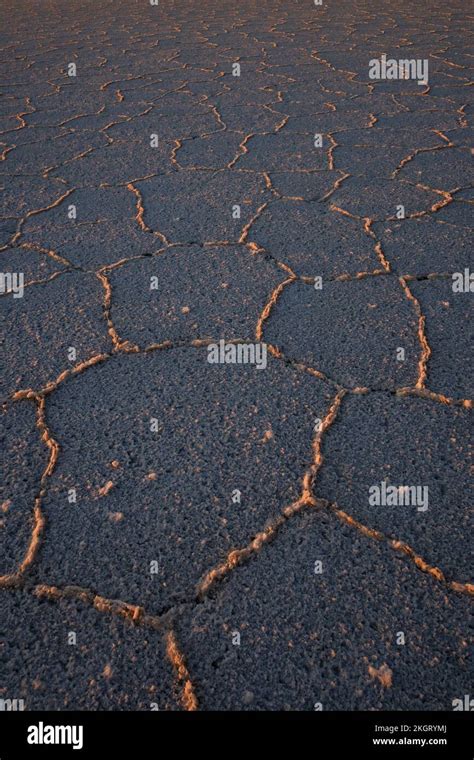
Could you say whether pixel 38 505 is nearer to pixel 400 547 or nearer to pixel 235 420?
pixel 235 420

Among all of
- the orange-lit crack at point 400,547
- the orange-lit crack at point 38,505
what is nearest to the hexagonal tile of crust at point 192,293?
the orange-lit crack at point 38,505

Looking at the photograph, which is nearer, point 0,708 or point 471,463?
point 0,708

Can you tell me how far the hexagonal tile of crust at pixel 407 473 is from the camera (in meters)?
1.10

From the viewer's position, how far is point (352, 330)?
1648 millimetres

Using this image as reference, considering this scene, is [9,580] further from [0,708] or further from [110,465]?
[110,465]

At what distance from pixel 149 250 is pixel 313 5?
7.67 m

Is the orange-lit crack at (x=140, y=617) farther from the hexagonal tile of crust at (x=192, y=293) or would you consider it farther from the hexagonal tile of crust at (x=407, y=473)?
the hexagonal tile of crust at (x=192, y=293)

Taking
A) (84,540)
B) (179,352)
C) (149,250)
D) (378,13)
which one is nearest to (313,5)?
(378,13)

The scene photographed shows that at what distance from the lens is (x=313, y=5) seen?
773cm

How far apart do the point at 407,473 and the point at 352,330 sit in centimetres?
56

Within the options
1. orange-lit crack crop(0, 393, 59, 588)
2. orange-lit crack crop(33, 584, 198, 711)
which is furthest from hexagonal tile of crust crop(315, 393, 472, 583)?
orange-lit crack crop(0, 393, 59, 588)

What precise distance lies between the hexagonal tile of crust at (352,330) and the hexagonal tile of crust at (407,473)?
11 centimetres

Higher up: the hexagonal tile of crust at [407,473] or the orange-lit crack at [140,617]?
the hexagonal tile of crust at [407,473]
